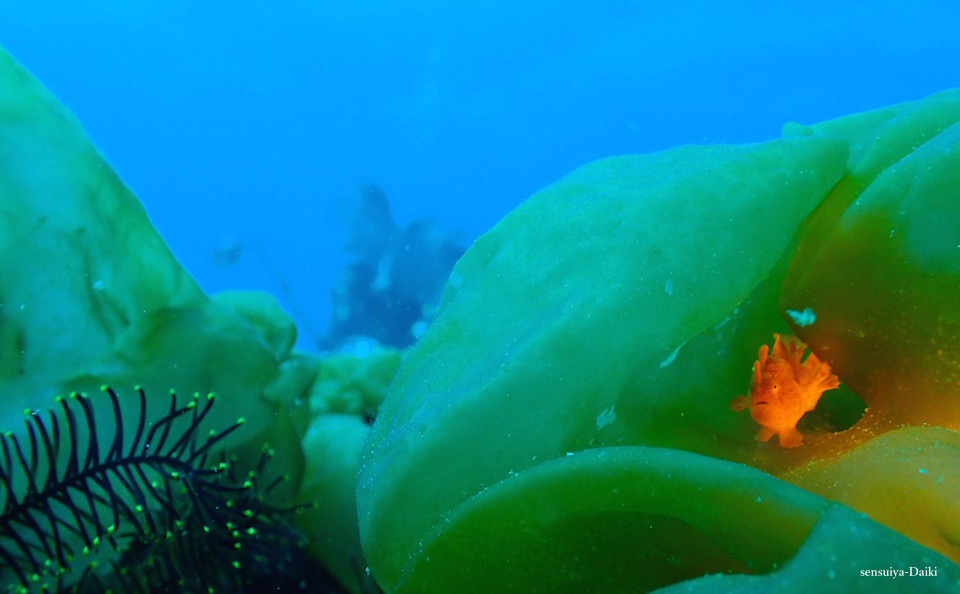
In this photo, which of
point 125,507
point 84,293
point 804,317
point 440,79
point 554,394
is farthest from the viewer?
point 440,79

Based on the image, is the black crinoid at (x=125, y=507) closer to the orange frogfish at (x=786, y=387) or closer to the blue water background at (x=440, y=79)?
the orange frogfish at (x=786, y=387)

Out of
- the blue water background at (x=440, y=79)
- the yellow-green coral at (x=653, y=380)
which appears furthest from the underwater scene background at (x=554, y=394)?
the blue water background at (x=440, y=79)

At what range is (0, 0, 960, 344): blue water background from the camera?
41562 mm

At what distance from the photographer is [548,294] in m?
1.09

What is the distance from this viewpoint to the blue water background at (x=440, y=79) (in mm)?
41562

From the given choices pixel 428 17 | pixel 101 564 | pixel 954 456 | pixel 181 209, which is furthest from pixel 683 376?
pixel 428 17

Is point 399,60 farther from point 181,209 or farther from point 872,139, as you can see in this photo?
point 872,139

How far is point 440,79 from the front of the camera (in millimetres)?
46312

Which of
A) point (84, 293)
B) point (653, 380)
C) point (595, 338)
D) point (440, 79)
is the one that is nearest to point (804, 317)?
point (653, 380)

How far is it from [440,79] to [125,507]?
47859 mm

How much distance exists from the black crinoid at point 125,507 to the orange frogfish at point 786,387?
3.51 ft

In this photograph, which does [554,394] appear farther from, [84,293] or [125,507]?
[84,293]

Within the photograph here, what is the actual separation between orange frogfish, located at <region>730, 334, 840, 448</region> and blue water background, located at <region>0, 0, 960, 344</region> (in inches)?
1519

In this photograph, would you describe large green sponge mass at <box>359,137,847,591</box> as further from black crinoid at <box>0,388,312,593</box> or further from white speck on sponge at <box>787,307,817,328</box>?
black crinoid at <box>0,388,312,593</box>
